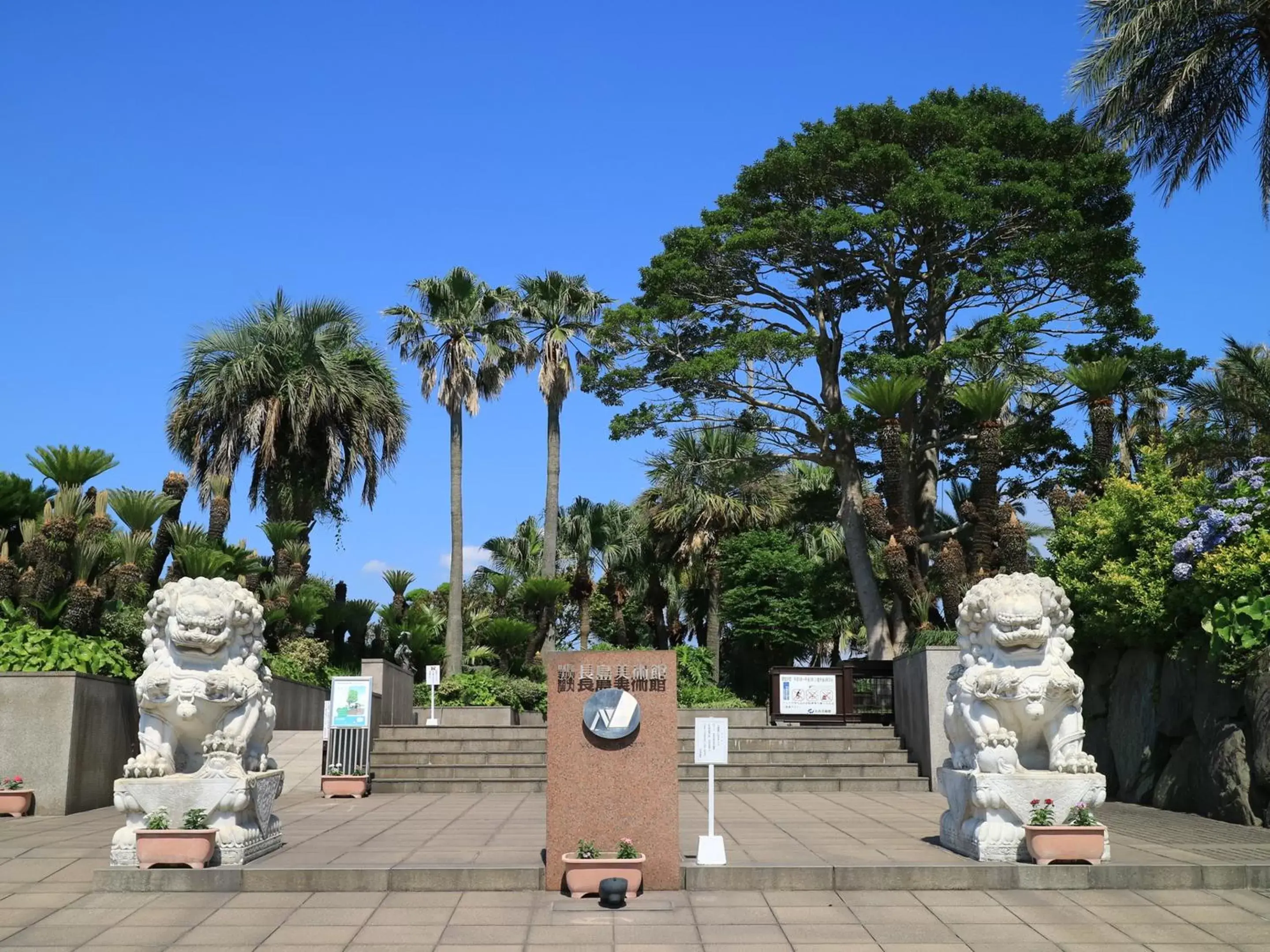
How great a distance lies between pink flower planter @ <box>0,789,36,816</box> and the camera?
11367mm

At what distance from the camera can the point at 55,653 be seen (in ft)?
42.6

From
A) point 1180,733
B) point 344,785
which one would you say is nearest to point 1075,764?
point 1180,733

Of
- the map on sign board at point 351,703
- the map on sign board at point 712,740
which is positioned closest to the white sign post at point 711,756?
the map on sign board at point 712,740

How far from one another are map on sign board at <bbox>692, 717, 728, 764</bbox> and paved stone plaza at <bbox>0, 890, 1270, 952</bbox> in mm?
939

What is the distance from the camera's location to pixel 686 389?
23.0m

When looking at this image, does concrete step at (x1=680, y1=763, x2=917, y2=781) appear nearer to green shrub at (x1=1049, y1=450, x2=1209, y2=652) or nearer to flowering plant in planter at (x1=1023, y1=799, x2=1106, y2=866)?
green shrub at (x1=1049, y1=450, x2=1209, y2=652)

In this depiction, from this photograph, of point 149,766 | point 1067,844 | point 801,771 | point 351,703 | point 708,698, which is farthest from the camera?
point 708,698

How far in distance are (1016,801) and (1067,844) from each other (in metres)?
0.46

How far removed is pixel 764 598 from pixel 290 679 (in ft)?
45.1

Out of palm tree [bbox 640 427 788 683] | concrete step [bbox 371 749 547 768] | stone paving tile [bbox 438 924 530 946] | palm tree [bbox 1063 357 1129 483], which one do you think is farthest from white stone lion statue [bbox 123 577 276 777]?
palm tree [bbox 640 427 788 683]

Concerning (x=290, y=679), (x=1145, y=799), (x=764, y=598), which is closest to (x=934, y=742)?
(x=1145, y=799)

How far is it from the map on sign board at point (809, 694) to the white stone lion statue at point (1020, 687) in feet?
29.8

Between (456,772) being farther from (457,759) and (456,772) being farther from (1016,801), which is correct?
(1016,801)

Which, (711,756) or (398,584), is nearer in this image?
(711,756)
